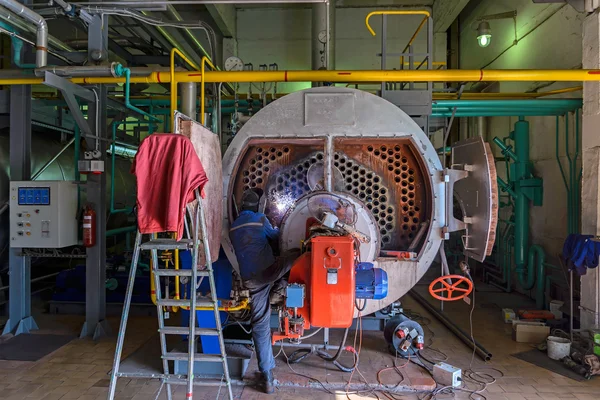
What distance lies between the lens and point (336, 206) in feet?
10.1

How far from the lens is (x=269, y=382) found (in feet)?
10.6

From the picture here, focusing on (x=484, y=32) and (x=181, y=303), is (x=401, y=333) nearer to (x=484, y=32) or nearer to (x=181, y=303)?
(x=181, y=303)

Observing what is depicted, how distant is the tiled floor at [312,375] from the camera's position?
126 inches

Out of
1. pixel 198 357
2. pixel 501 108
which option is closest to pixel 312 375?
pixel 198 357

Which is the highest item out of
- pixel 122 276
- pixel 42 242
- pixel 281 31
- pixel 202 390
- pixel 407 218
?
pixel 281 31

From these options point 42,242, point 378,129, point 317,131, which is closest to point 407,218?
point 378,129

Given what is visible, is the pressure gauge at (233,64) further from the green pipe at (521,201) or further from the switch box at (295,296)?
the green pipe at (521,201)

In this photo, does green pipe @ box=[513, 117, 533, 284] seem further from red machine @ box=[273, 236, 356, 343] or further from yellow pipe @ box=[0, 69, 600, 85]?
red machine @ box=[273, 236, 356, 343]

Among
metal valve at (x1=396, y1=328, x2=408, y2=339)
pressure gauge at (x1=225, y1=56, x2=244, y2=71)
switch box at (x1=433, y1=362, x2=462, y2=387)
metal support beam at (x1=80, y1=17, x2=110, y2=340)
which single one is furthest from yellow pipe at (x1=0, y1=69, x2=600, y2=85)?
switch box at (x1=433, y1=362, x2=462, y2=387)

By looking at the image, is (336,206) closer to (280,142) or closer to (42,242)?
(280,142)

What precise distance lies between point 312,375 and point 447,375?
44.3 inches

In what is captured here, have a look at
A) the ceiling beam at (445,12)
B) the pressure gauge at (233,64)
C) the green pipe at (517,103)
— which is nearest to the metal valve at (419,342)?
the green pipe at (517,103)

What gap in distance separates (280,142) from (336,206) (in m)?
0.74

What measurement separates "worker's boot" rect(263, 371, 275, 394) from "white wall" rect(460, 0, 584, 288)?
432 centimetres
